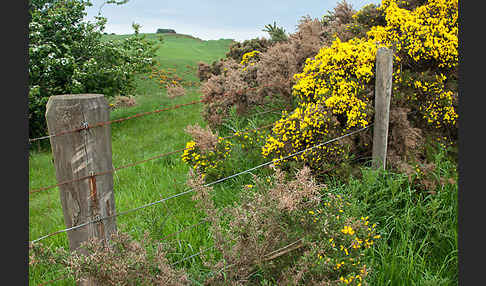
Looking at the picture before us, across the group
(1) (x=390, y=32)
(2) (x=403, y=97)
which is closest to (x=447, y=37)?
(1) (x=390, y=32)

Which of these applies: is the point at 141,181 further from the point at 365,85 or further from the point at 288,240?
the point at 365,85

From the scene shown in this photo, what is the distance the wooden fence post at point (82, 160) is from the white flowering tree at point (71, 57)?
7569mm

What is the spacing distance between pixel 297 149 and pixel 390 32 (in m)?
2.31

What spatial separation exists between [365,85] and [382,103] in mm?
442

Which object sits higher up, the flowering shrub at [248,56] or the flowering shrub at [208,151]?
the flowering shrub at [248,56]

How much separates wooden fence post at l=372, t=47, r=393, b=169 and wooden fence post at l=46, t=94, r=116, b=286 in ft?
9.53

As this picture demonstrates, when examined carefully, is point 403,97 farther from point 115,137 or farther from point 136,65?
point 136,65

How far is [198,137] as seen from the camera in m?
5.10

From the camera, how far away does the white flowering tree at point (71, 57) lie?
9344mm

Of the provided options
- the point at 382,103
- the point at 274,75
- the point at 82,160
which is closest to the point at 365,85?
the point at 382,103

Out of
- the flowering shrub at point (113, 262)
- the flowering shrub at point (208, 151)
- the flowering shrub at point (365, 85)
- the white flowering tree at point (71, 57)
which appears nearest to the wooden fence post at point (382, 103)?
the flowering shrub at point (365, 85)

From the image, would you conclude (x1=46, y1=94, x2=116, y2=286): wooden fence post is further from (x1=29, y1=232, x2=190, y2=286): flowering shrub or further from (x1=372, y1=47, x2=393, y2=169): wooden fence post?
(x1=372, y1=47, x2=393, y2=169): wooden fence post

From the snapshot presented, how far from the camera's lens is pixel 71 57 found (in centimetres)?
950

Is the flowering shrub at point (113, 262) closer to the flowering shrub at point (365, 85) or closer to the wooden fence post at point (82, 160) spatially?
the wooden fence post at point (82, 160)
